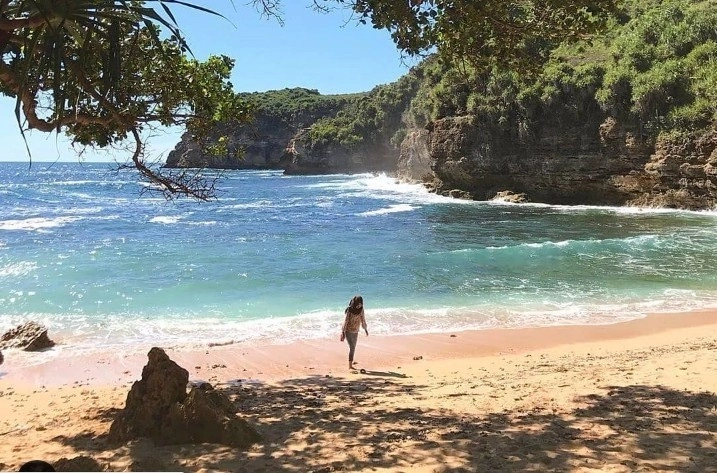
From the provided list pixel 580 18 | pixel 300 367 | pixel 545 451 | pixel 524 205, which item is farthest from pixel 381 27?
pixel 524 205

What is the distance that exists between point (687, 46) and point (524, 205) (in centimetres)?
1293

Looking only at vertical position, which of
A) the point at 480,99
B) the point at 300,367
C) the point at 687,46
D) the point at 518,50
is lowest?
the point at 300,367

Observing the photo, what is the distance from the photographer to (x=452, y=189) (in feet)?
142

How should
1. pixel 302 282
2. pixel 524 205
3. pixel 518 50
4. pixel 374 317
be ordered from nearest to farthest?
pixel 518 50 → pixel 374 317 → pixel 302 282 → pixel 524 205

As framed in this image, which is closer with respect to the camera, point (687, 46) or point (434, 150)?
point (687, 46)

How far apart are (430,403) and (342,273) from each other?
10.5m

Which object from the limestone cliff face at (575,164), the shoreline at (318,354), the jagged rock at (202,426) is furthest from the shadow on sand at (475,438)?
the limestone cliff face at (575,164)

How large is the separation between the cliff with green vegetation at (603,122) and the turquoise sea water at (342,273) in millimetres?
2936

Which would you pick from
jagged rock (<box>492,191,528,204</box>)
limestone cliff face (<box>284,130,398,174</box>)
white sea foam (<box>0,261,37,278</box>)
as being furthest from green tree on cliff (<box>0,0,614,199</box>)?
limestone cliff face (<box>284,130,398,174</box>)

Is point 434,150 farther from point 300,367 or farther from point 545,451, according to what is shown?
point 545,451

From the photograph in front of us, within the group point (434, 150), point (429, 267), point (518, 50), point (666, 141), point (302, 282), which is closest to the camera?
point (518, 50)

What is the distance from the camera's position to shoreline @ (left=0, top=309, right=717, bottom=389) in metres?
8.81

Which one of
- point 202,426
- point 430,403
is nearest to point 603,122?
point 430,403

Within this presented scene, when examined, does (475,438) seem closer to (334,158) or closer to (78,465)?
(78,465)
